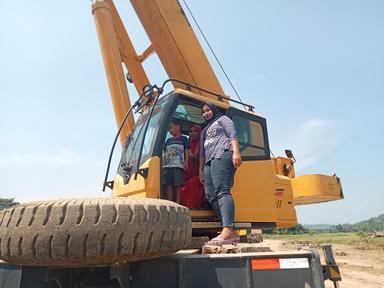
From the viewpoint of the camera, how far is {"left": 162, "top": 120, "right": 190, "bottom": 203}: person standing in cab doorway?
381cm

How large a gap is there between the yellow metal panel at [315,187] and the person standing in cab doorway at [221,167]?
220 centimetres

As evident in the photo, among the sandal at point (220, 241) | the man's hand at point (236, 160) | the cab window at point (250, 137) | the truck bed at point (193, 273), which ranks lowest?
the truck bed at point (193, 273)

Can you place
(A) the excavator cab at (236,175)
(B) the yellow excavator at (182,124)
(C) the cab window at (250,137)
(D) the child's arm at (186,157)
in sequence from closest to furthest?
(A) the excavator cab at (236,175) < (B) the yellow excavator at (182,124) < (D) the child's arm at (186,157) < (C) the cab window at (250,137)

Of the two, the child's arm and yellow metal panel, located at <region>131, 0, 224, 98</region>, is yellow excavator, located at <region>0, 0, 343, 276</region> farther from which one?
the child's arm

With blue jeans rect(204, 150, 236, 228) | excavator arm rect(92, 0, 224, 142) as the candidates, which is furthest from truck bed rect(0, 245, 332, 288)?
excavator arm rect(92, 0, 224, 142)

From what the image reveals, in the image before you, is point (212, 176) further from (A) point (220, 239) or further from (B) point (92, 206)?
(B) point (92, 206)

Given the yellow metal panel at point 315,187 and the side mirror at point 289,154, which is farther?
the side mirror at point 289,154

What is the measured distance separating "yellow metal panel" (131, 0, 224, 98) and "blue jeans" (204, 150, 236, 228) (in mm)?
2844

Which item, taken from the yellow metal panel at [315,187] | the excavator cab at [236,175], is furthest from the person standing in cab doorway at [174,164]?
the yellow metal panel at [315,187]

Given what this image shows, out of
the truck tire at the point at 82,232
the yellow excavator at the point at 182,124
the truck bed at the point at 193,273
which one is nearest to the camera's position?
the truck tire at the point at 82,232

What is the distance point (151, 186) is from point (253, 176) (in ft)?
4.52

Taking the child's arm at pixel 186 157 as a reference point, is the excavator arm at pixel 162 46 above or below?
above

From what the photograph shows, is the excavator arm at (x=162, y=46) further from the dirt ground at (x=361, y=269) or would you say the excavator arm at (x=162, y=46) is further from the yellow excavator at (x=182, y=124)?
the dirt ground at (x=361, y=269)

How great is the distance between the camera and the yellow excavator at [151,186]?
6.59ft
